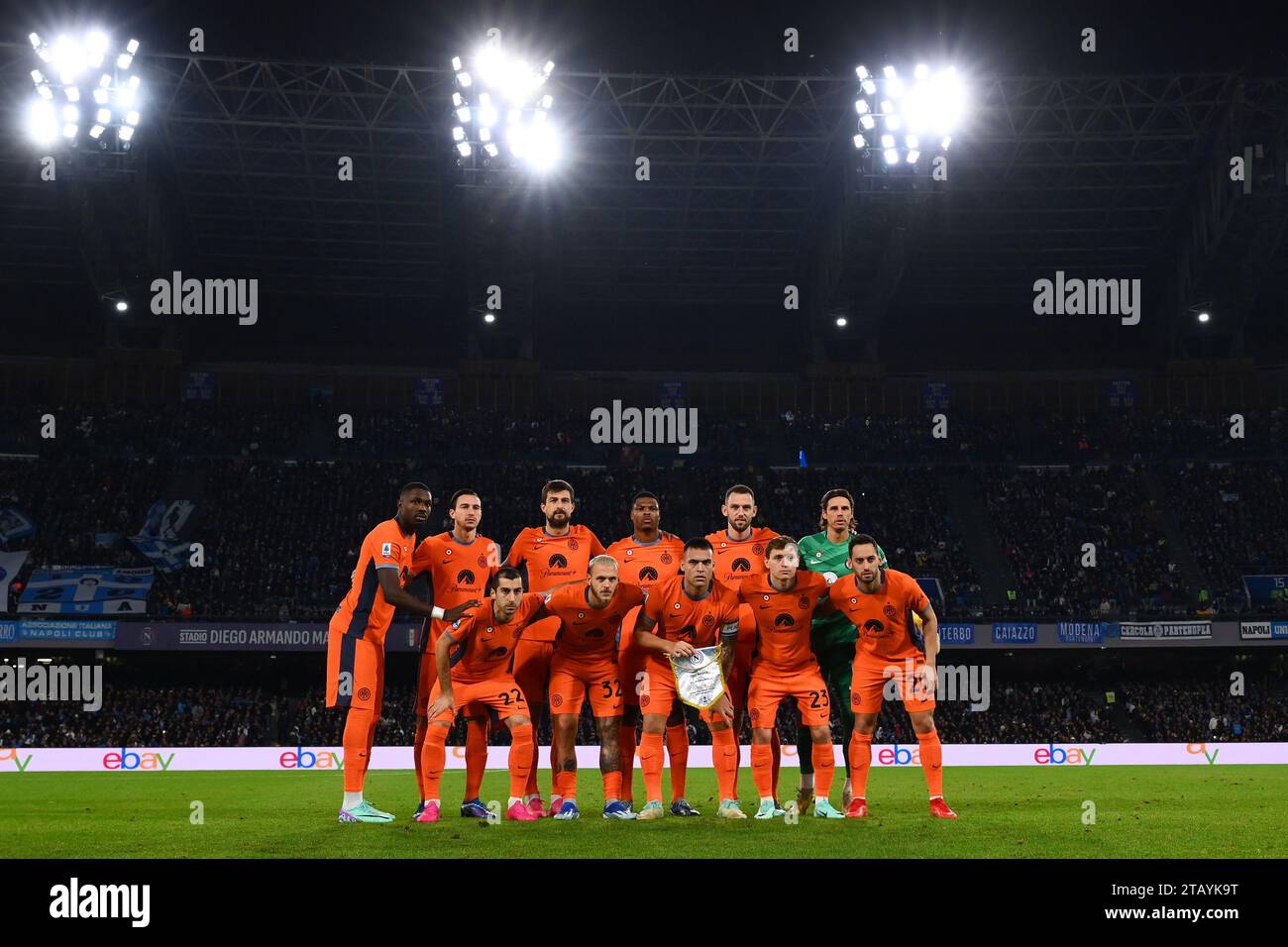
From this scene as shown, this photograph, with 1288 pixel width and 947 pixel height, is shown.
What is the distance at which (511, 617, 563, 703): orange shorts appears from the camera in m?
12.1

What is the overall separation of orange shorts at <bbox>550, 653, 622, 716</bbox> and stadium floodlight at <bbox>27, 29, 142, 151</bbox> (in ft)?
83.9

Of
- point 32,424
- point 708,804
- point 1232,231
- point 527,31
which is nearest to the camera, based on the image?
point 708,804

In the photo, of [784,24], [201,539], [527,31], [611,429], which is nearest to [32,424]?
[201,539]

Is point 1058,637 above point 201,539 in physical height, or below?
below

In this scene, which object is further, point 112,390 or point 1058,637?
point 112,390

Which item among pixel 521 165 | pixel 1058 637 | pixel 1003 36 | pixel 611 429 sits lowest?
pixel 1058 637

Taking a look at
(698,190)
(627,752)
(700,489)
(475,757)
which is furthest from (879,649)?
(700,489)

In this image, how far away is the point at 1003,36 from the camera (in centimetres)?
3353

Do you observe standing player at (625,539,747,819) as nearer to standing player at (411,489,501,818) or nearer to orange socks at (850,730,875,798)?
orange socks at (850,730,875,798)

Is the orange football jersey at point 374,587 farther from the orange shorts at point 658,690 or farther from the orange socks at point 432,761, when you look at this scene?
the orange shorts at point 658,690

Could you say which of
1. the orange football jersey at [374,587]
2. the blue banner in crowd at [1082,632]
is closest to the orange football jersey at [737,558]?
the orange football jersey at [374,587]

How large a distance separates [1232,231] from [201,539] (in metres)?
34.6

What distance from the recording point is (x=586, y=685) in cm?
1198

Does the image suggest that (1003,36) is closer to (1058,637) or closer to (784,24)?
(784,24)
